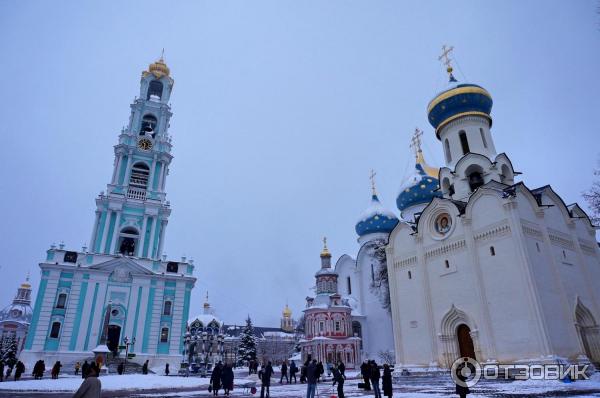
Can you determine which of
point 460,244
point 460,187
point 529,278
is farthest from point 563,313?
point 460,187

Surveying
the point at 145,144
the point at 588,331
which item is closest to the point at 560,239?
the point at 588,331

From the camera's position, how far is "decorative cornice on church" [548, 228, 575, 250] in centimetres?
1928

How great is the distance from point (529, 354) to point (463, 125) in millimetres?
14052

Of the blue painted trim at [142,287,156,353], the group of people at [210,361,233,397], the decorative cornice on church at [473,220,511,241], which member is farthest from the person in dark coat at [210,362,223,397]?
the blue painted trim at [142,287,156,353]

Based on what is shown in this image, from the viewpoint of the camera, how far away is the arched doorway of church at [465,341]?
61.6 ft

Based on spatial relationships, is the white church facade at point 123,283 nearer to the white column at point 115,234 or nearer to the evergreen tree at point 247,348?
the white column at point 115,234

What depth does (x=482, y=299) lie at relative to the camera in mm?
18109

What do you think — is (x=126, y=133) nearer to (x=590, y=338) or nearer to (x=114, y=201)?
(x=114, y=201)

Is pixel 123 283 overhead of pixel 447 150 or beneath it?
beneath

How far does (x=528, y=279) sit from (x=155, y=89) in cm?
3919

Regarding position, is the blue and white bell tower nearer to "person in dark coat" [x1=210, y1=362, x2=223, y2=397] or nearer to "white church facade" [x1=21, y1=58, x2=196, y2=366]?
"white church facade" [x1=21, y1=58, x2=196, y2=366]

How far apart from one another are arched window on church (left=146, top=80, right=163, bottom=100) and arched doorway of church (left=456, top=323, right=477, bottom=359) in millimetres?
36142

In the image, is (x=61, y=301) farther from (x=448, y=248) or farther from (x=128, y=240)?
(x=448, y=248)

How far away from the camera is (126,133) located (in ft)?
120
